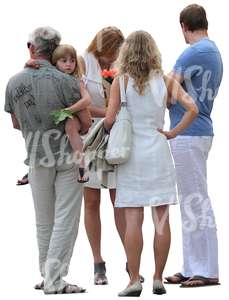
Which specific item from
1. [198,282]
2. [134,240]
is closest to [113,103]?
[134,240]

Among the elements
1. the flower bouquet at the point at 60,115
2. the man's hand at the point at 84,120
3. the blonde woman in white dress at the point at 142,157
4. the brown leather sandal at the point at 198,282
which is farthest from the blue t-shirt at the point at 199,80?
the brown leather sandal at the point at 198,282

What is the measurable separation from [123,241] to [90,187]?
1.75 ft

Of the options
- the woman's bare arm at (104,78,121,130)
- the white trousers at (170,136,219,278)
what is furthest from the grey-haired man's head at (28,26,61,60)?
the white trousers at (170,136,219,278)

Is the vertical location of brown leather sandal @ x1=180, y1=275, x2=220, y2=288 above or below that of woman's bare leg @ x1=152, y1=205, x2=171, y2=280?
below

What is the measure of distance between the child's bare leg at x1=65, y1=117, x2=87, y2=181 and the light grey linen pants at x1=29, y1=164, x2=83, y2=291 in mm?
97

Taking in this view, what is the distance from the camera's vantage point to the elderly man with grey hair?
9492 millimetres

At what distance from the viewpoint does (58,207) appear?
9656mm

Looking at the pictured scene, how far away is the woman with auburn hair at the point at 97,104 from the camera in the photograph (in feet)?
33.6

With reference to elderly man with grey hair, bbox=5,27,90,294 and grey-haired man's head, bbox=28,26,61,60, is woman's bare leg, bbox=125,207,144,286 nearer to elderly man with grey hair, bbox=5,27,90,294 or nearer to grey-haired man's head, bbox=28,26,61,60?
elderly man with grey hair, bbox=5,27,90,294

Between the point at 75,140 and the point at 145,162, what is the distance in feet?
1.90

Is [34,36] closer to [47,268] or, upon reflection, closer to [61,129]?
[61,129]

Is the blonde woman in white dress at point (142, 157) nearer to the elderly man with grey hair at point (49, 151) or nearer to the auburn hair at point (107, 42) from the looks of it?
the elderly man with grey hair at point (49, 151)

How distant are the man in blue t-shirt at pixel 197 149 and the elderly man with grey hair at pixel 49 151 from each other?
2.96 feet

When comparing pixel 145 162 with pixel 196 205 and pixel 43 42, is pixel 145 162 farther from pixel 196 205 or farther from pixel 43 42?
pixel 43 42
